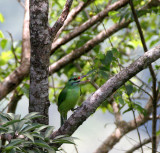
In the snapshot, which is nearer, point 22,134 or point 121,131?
point 22,134

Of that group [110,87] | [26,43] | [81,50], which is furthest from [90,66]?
[110,87]

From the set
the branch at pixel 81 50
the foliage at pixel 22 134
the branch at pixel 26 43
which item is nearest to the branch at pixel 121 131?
the branch at pixel 81 50

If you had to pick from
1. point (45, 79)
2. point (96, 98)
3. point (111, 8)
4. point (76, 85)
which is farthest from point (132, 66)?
point (111, 8)

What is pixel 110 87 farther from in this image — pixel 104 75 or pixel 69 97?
pixel 69 97

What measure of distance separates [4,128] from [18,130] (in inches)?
4.4

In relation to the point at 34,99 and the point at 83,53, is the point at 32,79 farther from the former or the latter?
the point at 83,53

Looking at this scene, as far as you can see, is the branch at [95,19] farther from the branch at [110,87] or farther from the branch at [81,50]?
the branch at [110,87]

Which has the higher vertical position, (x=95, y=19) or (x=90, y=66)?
(x=95, y=19)

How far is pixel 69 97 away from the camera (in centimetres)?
426

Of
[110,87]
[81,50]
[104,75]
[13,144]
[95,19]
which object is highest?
[95,19]

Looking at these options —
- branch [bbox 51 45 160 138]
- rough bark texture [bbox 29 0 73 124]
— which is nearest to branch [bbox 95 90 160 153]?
branch [bbox 51 45 160 138]

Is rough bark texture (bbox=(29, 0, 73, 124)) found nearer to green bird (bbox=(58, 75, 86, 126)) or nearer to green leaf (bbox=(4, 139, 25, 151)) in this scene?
green leaf (bbox=(4, 139, 25, 151))

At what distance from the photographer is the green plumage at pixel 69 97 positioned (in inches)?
167

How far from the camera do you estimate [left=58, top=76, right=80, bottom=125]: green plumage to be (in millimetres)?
4250
